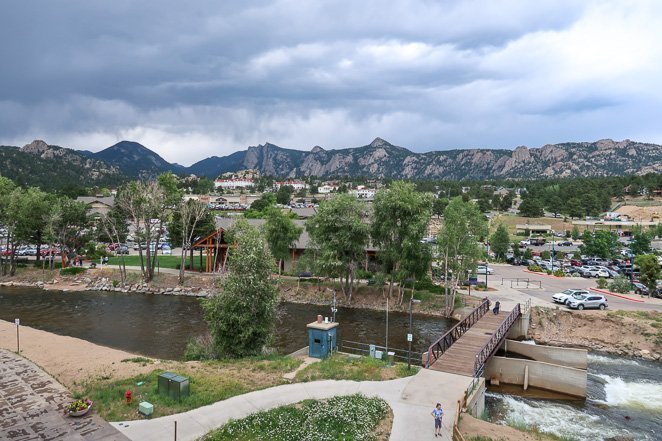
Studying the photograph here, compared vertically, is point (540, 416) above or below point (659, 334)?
below

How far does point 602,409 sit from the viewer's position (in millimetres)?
24703

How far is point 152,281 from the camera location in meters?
56.3

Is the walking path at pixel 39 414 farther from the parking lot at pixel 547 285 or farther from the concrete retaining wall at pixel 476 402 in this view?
the parking lot at pixel 547 285

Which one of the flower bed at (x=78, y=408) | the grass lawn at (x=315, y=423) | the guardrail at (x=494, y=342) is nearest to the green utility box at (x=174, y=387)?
the flower bed at (x=78, y=408)

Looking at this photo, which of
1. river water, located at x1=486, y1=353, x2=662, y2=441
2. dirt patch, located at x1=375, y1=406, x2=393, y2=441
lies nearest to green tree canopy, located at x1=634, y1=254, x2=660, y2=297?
river water, located at x1=486, y1=353, x2=662, y2=441

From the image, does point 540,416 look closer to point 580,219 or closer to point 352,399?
point 352,399

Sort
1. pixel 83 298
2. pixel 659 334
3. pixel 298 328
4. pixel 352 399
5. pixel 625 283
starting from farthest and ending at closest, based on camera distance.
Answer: pixel 83 298 < pixel 625 283 < pixel 298 328 < pixel 659 334 < pixel 352 399

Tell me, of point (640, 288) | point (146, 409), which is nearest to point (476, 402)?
point (146, 409)

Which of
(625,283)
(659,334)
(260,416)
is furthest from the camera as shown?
(625,283)

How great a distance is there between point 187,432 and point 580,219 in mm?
136660

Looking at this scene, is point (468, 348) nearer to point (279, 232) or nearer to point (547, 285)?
point (547, 285)

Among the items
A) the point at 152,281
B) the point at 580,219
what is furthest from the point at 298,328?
the point at 580,219

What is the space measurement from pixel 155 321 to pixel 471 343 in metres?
29.2

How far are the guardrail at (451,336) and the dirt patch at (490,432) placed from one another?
5.55 meters
